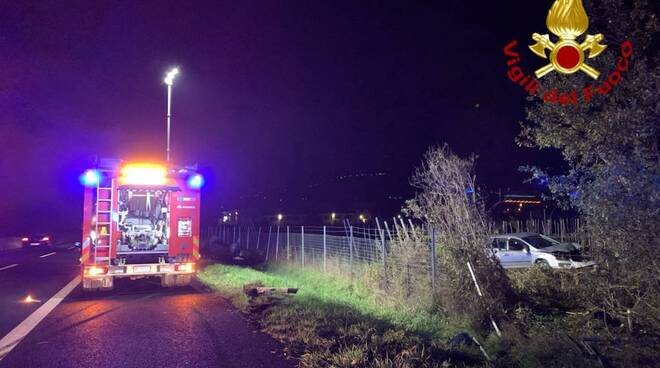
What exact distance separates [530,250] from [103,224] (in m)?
12.8

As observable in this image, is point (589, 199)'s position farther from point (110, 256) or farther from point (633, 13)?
point (110, 256)

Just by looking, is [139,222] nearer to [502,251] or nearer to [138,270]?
[138,270]

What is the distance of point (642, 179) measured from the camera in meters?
6.46

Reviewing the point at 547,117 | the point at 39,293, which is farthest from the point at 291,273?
the point at 547,117

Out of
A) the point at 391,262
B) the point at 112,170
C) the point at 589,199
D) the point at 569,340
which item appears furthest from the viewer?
the point at 112,170

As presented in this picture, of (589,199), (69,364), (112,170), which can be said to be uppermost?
(112,170)

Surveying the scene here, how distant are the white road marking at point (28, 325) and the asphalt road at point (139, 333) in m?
0.11

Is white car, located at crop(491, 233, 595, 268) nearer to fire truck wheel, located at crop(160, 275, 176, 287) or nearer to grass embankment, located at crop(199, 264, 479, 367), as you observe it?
grass embankment, located at crop(199, 264, 479, 367)

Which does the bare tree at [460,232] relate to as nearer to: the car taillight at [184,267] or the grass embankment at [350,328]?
the grass embankment at [350,328]

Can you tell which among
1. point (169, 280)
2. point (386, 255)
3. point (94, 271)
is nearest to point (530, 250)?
point (386, 255)

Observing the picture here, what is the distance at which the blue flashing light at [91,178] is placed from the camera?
40.1 ft

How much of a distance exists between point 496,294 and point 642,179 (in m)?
3.16

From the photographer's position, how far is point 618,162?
22.6ft

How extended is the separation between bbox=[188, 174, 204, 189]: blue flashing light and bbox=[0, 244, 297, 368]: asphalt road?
265 centimetres
